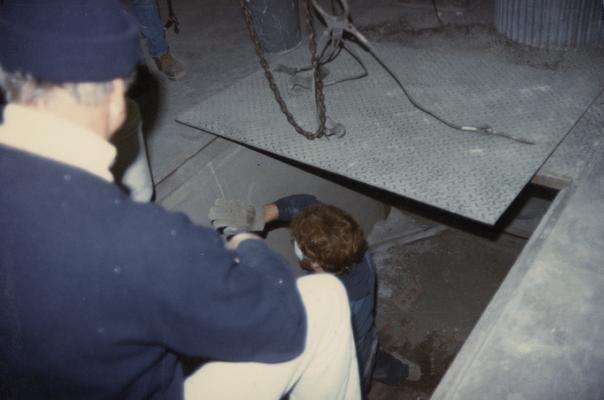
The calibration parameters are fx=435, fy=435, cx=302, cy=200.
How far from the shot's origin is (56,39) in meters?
0.95

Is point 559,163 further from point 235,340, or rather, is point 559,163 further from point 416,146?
point 235,340

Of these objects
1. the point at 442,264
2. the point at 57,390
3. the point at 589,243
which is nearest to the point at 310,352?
the point at 57,390

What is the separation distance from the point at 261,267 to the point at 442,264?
3009mm

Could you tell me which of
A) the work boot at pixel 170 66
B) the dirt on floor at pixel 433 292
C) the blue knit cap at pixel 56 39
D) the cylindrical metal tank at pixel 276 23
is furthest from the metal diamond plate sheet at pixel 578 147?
the work boot at pixel 170 66

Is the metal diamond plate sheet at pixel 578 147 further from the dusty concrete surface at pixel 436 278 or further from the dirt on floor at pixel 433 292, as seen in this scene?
the dirt on floor at pixel 433 292

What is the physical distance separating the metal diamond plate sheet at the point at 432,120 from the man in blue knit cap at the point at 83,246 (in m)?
1.28

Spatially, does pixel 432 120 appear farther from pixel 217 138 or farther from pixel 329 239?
pixel 217 138

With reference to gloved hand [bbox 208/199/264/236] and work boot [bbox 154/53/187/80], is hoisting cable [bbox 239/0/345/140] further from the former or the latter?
work boot [bbox 154/53/187/80]

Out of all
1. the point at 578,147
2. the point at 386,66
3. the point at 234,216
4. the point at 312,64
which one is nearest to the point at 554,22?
the point at 578,147

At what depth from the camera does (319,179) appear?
363cm

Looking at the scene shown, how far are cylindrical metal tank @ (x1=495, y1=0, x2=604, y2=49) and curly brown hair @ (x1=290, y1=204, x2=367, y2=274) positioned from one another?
1933 millimetres

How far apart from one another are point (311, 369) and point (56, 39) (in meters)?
1.26

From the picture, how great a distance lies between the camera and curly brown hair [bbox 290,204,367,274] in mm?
2182

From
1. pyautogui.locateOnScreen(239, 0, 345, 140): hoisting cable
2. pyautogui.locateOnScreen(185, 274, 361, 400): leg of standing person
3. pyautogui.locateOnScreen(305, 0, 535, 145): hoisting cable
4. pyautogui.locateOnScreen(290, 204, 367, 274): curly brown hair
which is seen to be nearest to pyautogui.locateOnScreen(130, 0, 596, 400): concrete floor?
pyautogui.locateOnScreen(239, 0, 345, 140): hoisting cable
